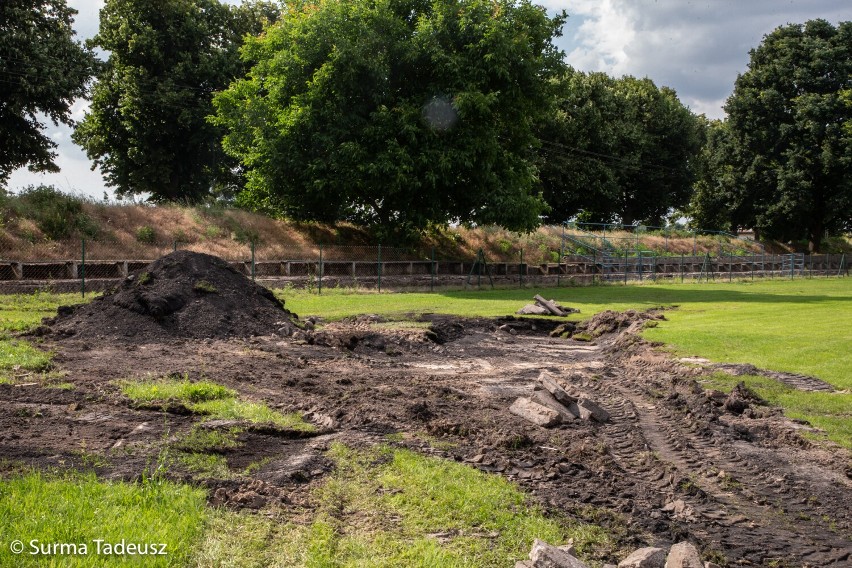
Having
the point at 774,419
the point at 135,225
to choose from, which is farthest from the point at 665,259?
the point at 774,419

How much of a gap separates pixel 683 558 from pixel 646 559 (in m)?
0.22

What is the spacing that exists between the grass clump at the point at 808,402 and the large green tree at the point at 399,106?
836 inches

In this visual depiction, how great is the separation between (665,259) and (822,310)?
99.7 ft

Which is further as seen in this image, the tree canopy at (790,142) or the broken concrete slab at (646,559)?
the tree canopy at (790,142)

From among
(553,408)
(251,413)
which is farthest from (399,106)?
(251,413)

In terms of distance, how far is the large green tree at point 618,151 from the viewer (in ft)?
187

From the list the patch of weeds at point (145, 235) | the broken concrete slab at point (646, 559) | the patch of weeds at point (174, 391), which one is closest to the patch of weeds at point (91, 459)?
the patch of weeds at point (174, 391)

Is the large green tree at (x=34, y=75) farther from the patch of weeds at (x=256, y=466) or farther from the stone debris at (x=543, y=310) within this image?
the patch of weeds at (x=256, y=466)

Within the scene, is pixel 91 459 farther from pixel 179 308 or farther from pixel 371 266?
pixel 371 266

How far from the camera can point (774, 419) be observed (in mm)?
8906

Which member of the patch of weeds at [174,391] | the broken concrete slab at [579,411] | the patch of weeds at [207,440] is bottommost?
the broken concrete slab at [579,411]

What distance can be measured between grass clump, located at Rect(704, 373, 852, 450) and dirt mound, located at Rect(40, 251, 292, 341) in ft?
30.0

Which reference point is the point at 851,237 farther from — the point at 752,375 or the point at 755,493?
the point at 755,493

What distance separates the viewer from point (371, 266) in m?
34.9
